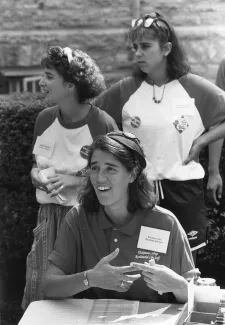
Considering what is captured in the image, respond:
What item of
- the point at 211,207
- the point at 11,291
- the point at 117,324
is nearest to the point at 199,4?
the point at 211,207

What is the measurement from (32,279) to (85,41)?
3.79 m

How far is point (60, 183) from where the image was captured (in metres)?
4.04

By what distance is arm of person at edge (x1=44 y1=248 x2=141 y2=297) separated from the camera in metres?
3.00

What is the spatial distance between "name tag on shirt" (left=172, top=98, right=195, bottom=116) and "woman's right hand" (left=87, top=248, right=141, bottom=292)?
1.28 metres

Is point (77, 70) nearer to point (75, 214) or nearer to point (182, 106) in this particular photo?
point (182, 106)

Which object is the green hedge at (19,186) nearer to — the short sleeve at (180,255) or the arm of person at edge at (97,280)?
the short sleeve at (180,255)

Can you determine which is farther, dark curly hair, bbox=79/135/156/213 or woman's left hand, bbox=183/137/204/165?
woman's left hand, bbox=183/137/204/165

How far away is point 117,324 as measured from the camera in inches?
113

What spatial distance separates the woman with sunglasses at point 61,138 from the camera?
407cm

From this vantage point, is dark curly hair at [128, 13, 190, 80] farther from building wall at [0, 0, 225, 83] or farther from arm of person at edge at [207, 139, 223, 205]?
building wall at [0, 0, 225, 83]

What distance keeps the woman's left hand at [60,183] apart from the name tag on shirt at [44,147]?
5.3 inches

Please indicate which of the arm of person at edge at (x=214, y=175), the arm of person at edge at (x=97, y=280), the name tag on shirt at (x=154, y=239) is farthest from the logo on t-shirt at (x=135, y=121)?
the arm of person at edge at (x=97, y=280)

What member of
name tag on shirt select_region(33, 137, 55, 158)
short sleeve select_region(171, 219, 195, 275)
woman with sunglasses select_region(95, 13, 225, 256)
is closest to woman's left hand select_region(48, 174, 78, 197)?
name tag on shirt select_region(33, 137, 55, 158)

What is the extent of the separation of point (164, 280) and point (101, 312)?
269 millimetres
